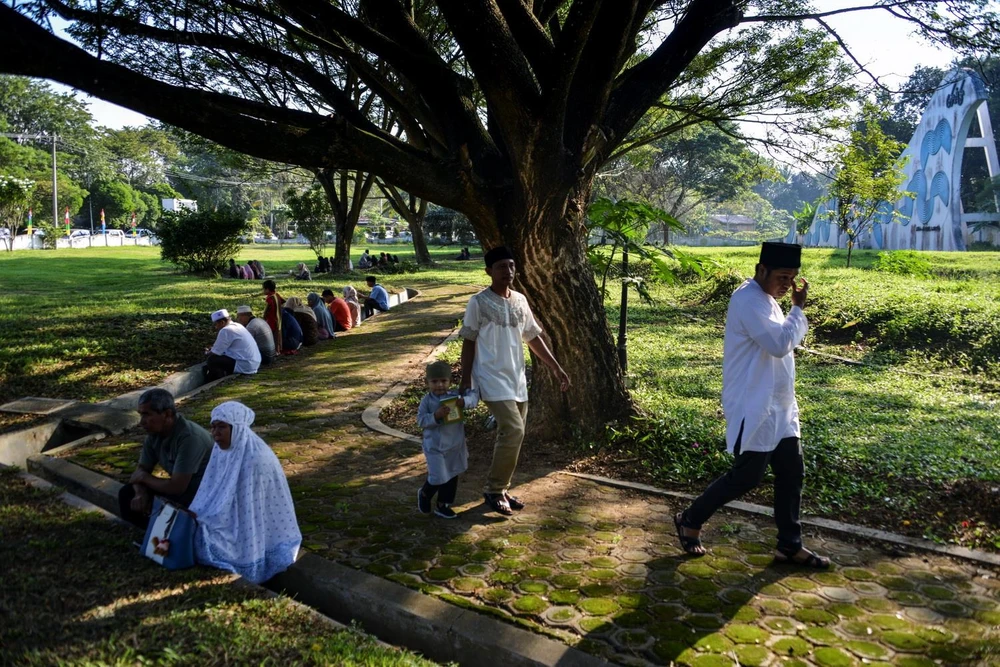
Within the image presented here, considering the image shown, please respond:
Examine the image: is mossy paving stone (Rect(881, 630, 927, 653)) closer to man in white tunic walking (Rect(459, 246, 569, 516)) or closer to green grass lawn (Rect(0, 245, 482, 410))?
man in white tunic walking (Rect(459, 246, 569, 516))

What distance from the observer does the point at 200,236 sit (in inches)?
875

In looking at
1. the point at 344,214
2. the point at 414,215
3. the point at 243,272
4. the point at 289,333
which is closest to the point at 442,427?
the point at 289,333

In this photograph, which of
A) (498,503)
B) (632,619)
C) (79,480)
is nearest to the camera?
(632,619)

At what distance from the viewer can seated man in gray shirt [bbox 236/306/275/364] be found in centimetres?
1027

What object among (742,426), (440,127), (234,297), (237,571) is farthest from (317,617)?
(234,297)

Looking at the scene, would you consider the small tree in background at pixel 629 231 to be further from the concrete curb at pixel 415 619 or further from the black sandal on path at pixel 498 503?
the concrete curb at pixel 415 619

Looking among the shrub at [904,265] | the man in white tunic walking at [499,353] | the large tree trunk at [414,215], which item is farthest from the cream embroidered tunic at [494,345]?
the large tree trunk at [414,215]

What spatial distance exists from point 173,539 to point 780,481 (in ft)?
11.0

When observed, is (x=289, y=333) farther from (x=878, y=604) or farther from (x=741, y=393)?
(x=878, y=604)

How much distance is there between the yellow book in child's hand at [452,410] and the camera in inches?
184

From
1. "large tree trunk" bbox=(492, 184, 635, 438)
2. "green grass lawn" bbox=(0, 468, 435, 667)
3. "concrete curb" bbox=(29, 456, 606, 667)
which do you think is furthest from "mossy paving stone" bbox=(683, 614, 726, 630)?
"large tree trunk" bbox=(492, 184, 635, 438)

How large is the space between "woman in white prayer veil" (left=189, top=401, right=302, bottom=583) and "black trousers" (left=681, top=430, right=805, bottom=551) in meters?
2.46

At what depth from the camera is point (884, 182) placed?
21.1 m

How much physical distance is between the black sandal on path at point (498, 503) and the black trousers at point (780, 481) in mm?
1439
